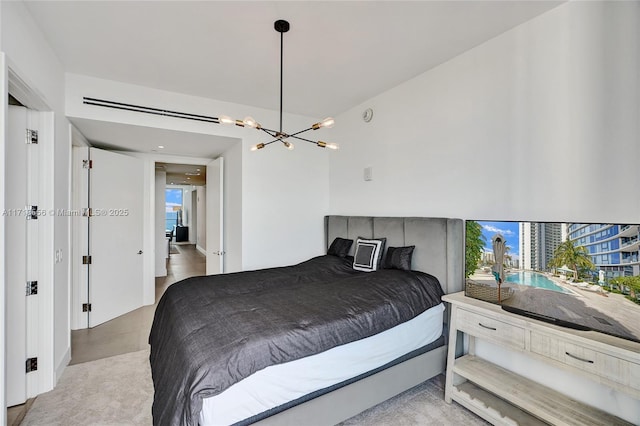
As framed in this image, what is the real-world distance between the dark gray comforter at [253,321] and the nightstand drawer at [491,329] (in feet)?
1.02

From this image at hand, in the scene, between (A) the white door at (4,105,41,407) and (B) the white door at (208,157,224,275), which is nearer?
(A) the white door at (4,105,41,407)

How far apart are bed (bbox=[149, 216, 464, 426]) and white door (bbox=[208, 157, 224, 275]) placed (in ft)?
5.10

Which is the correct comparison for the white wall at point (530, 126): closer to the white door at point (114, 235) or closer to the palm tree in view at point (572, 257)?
the palm tree in view at point (572, 257)

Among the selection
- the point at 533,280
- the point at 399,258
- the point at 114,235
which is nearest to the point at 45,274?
the point at 114,235

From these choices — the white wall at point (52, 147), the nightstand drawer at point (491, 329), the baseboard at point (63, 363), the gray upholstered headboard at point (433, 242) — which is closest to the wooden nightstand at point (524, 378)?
the nightstand drawer at point (491, 329)

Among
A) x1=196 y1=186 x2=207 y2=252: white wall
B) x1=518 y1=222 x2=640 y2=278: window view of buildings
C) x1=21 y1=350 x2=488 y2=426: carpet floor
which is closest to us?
x1=518 y1=222 x2=640 y2=278: window view of buildings

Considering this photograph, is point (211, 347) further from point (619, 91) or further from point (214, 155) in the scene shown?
point (214, 155)

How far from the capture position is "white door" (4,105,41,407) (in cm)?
210

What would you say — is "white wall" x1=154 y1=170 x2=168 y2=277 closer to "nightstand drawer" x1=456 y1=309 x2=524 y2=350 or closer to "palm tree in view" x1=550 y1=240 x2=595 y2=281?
"nightstand drawer" x1=456 y1=309 x2=524 y2=350

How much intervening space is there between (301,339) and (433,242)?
5.26 ft

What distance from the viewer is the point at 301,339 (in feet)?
5.35

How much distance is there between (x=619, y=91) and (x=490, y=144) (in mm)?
790

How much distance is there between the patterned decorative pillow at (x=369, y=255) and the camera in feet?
9.84

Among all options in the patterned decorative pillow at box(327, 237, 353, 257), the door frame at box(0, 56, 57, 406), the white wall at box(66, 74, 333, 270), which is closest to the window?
the white wall at box(66, 74, 333, 270)
